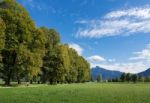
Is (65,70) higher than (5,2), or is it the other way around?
(5,2)

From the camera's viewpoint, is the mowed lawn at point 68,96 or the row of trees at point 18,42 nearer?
the mowed lawn at point 68,96

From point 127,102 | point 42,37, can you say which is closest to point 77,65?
point 42,37

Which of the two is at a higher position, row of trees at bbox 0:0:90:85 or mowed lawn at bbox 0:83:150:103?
row of trees at bbox 0:0:90:85

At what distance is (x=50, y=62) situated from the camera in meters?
93.1

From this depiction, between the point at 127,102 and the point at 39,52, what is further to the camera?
the point at 39,52

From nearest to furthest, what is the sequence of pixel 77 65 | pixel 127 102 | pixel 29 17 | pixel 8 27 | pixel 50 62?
1. pixel 127 102
2. pixel 8 27
3. pixel 29 17
4. pixel 50 62
5. pixel 77 65

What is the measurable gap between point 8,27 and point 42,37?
10215 mm

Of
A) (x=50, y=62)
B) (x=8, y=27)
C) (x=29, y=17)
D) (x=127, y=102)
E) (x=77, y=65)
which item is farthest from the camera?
(x=77, y=65)

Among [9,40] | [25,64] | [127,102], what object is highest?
[9,40]

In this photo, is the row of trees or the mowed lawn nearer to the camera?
the mowed lawn

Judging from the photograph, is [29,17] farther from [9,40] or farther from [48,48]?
[48,48]

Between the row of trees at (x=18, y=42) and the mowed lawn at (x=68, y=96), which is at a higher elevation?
the row of trees at (x=18, y=42)

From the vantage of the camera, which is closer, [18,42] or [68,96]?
[68,96]

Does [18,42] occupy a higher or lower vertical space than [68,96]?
higher
